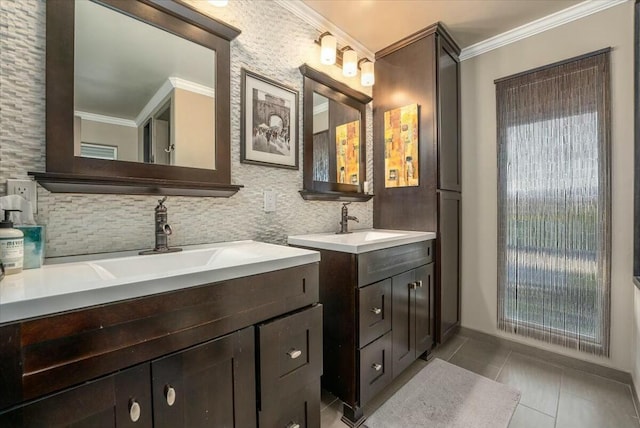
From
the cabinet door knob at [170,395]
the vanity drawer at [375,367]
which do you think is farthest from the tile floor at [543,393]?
the cabinet door knob at [170,395]

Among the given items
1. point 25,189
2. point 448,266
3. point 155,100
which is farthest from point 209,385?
point 448,266

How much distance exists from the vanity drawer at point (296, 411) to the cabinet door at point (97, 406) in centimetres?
42

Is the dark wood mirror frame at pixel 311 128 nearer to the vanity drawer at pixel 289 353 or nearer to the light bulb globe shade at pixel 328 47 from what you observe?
the light bulb globe shade at pixel 328 47

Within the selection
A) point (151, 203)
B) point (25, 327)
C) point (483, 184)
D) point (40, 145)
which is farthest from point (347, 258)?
point (483, 184)

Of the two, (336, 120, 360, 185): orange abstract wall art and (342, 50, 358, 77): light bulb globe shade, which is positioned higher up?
(342, 50, 358, 77): light bulb globe shade

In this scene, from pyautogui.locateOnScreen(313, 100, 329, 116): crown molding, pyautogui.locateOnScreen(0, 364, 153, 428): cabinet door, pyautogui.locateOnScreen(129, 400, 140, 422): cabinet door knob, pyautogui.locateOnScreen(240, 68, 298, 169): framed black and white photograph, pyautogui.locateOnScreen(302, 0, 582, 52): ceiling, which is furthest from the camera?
pyautogui.locateOnScreen(313, 100, 329, 116): crown molding

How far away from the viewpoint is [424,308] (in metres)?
1.91

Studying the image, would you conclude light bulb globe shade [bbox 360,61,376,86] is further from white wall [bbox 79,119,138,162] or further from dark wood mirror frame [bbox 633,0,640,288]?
white wall [bbox 79,119,138,162]

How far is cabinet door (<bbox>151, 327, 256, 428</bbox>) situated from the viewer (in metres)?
0.75

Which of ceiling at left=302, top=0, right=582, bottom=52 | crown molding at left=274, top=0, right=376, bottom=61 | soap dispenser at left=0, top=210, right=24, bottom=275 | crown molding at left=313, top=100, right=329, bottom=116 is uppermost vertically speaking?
ceiling at left=302, top=0, right=582, bottom=52

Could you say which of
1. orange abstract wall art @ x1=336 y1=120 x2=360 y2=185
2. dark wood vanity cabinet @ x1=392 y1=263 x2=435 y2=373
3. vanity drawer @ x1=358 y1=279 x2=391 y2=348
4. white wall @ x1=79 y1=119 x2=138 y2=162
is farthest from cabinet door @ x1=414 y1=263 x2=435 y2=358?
white wall @ x1=79 y1=119 x2=138 y2=162

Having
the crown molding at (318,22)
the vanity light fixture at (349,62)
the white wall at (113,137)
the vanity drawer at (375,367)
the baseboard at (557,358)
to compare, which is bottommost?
the baseboard at (557,358)

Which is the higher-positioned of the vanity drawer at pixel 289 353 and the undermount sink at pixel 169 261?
the undermount sink at pixel 169 261

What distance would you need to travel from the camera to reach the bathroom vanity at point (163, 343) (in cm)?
59
